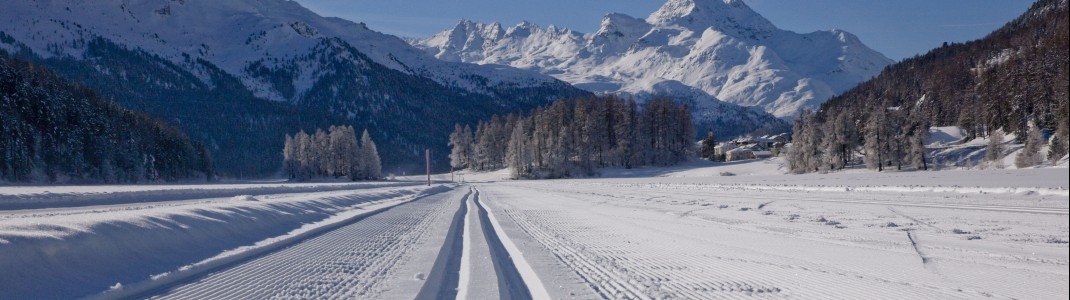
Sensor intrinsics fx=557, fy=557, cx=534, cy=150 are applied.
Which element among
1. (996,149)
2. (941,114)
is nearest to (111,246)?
(996,149)

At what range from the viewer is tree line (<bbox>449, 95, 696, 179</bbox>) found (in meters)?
78.6

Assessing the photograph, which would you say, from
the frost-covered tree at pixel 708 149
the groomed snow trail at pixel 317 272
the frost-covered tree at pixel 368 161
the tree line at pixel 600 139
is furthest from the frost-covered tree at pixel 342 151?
the groomed snow trail at pixel 317 272

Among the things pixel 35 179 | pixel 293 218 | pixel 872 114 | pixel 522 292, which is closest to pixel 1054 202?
pixel 522 292

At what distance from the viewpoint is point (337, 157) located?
300 feet

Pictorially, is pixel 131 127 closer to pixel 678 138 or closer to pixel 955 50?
pixel 678 138

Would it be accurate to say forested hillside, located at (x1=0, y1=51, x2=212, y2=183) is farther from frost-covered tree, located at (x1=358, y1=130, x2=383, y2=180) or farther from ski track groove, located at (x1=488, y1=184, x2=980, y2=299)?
ski track groove, located at (x1=488, y1=184, x2=980, y2=299)

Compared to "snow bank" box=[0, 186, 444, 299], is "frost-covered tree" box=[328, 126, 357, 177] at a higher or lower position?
higher

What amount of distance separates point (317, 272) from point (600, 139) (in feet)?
249

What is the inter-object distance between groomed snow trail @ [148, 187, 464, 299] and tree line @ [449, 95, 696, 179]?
6751cm

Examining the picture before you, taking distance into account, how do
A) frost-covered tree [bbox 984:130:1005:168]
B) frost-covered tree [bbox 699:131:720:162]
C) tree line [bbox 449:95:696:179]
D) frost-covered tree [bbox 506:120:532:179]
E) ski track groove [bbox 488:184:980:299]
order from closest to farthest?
ski track groove [bbox 488:184:980:299]
frost-covered tree [bbox 984:130:1005:168]
tree line [bbox 449:95:696:179]
frost-covered tree [bbox 506:120:532:179]
frost-covered tree [bbox 699:131:720:162]

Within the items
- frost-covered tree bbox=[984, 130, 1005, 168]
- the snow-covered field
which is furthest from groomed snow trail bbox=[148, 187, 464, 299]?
frost-covered tree bbox=[984, 130, 1005, 168]

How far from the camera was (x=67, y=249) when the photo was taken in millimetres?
6406

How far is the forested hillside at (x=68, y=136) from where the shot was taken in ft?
145

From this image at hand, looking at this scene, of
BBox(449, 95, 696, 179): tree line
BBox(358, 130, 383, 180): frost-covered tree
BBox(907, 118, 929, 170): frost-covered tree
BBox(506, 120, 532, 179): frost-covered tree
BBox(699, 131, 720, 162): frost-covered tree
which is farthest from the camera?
BBox(358, 130, 383, 180): frost-covered tree
